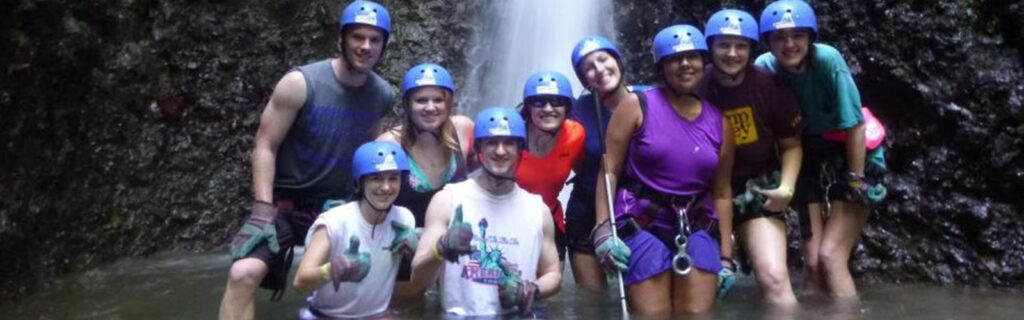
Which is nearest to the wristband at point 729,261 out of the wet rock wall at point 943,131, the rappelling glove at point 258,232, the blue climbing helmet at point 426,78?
the blue climbing helmet at point 426,78

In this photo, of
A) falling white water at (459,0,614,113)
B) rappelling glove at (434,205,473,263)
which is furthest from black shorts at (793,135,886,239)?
falling white water at (459,0,614,113)

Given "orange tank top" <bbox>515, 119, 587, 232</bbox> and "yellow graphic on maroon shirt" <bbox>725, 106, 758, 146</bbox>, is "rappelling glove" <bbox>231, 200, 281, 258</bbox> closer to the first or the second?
"orange tank top" <bbox>515, 119, 587, 232</bbox>

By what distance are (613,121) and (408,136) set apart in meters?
1.13

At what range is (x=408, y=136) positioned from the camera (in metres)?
5.82

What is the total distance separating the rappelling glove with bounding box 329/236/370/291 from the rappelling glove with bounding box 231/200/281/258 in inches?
26.4

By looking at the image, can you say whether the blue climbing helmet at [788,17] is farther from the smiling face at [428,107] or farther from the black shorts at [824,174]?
the smiling face at [428,107]

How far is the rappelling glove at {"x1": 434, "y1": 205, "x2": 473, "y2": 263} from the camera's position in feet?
16.1

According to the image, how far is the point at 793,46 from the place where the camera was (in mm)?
5930

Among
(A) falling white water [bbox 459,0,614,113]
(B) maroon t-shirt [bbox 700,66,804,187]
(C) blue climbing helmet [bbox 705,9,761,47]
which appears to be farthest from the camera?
(A) falling white water [bbox 459,0,614,113]

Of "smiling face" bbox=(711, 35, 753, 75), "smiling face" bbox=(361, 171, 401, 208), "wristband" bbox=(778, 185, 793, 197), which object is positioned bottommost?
"wristband" bbox=(778, 185, 793, 197)

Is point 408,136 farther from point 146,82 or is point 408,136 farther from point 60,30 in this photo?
point 146,82

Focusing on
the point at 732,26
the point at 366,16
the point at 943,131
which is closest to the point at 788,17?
the point at 732,26

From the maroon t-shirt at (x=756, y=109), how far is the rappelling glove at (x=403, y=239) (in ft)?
6.06

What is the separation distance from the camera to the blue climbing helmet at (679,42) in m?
5.61
